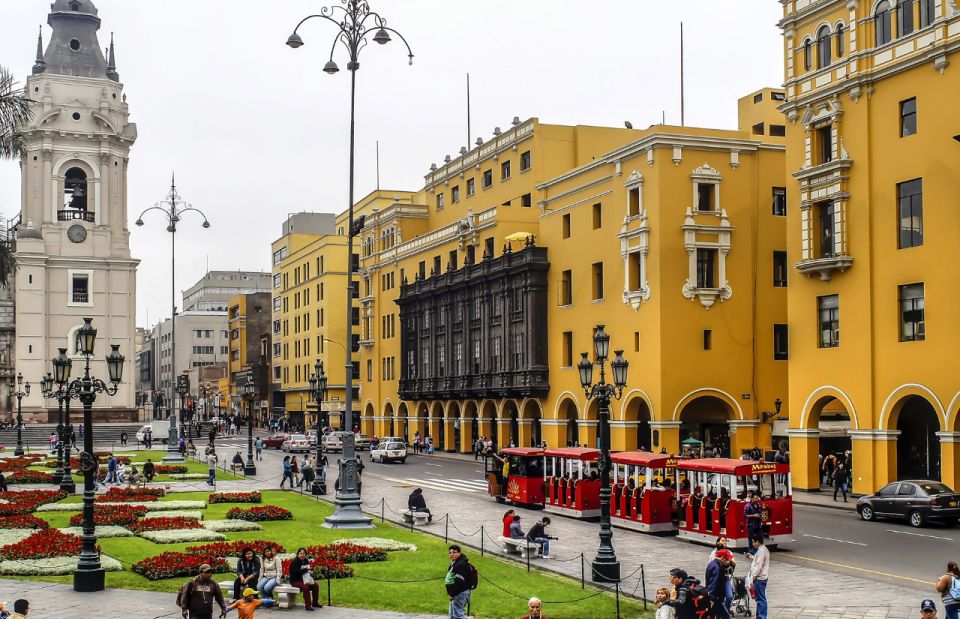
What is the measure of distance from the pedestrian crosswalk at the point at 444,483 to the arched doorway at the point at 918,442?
17.6 m

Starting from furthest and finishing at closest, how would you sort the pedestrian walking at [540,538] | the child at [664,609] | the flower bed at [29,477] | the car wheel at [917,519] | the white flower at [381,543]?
the flower bed at [29,477], the car wheel at [917,519], the white flower at [381,543], the pedestrian walking at [540,538], the child at [664,609]

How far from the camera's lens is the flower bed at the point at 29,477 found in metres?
49.7

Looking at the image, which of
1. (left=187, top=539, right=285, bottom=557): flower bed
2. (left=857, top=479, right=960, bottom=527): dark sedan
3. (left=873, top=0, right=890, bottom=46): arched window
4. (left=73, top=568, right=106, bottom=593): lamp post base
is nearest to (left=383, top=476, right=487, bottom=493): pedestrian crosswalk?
(left=857, top=479, right=960, bottom=527): dark sedan

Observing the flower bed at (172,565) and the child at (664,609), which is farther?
the flower bed at (172,565)

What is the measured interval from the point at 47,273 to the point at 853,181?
69.7m

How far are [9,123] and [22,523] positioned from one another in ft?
44.2

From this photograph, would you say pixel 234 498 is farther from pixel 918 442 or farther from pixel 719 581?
pixel 918 442

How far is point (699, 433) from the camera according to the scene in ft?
192

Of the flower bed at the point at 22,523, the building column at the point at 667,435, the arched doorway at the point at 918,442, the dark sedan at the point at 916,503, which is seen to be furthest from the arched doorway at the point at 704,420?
the flower bed at the point at 22,523

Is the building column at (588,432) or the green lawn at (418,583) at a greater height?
the building column at (588,432)

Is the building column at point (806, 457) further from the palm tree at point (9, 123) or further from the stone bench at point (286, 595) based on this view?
the palm tree at point (9, 123)

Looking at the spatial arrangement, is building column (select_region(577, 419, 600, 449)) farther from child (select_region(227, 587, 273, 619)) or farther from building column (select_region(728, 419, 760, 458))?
child (select_region(227, 587, 273, 619))

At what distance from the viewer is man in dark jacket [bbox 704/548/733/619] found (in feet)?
64.5

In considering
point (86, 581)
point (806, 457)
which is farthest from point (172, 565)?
point (806, 457)
